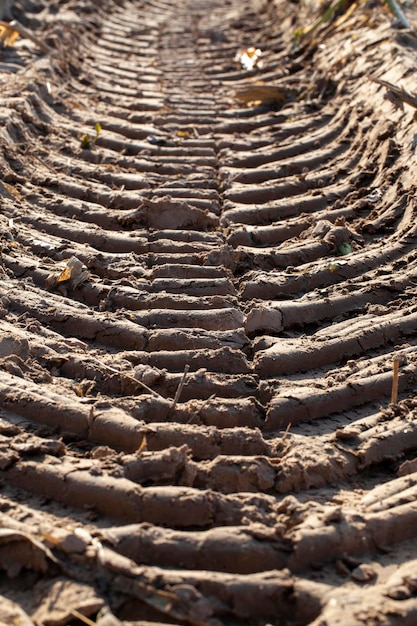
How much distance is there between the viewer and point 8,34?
5.81 meters

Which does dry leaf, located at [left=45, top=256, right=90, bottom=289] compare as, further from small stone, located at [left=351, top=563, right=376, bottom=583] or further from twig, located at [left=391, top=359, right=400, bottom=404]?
small stone, located at [left=351, top=563, right=376, bottom=583]

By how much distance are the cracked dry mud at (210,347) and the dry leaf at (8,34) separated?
255 mm

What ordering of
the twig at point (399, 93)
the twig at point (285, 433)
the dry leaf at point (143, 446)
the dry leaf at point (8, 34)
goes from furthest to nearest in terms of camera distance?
the dry leaf at point (8, 34) < the twig at point (399, 93) < the twig at point (285, 433) < the dry leaf at point (143, 446)

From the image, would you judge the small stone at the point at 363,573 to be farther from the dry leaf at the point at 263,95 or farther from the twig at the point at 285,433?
the dry leaf at the point at 263,95

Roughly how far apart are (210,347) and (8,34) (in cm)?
386

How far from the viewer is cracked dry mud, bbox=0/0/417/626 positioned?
79.7 inches

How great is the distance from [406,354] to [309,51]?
12.7ft

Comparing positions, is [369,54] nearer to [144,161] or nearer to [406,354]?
[144,161]

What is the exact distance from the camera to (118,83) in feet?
19.0

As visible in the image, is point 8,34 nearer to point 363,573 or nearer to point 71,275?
point 71,275

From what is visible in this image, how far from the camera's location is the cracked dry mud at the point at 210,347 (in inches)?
79.7

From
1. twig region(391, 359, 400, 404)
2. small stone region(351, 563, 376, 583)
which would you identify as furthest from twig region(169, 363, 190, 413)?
small stone region(351, 563, 376, 583)

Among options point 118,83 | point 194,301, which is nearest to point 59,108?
point 118,83

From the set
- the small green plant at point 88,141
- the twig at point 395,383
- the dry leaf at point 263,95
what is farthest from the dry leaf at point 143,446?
the dry leaf at point 263,95
